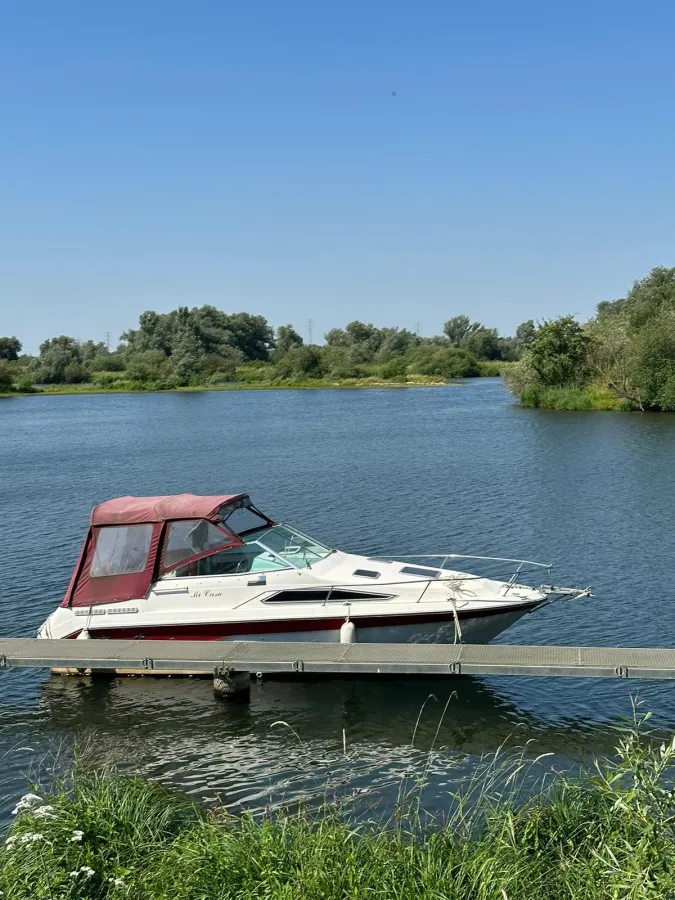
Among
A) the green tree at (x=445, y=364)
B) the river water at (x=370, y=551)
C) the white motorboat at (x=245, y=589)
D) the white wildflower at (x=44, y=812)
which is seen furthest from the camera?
the green tree at (x=445, y=364)

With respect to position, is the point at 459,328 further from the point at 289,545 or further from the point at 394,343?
the point at 289,545

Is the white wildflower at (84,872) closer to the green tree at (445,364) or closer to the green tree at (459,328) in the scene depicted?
the green tree at (445,364)

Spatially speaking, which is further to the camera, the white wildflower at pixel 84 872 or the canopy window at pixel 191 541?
the canopy window at pixel 191 541

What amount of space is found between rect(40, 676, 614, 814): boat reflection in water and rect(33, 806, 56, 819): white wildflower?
401 cm

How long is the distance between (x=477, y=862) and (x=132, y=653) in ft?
32.8

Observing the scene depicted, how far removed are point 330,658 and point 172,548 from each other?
14.2 feet

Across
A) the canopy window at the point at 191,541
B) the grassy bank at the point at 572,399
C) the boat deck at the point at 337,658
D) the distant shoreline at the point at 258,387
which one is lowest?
the boat deck at the point at 337,658

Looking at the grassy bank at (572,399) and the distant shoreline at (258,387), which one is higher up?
the distant shoreline at (258,387)

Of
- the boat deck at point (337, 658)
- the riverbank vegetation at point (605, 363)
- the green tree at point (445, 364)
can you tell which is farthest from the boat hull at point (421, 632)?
the green tree at point (445, 364)

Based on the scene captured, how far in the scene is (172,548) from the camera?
18047 millimetres

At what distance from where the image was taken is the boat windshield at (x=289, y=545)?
17.8 m

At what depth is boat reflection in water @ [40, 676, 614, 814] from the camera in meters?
13.3

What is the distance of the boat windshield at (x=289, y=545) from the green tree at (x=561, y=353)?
58.9 meters

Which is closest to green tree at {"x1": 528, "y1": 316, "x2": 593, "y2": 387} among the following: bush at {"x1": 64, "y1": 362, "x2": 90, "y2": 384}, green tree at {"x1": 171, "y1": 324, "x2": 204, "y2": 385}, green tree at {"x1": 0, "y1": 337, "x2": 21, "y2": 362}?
green tree at {"x1": 171, "y1": 324, "x2": 204, "y2": 385}
